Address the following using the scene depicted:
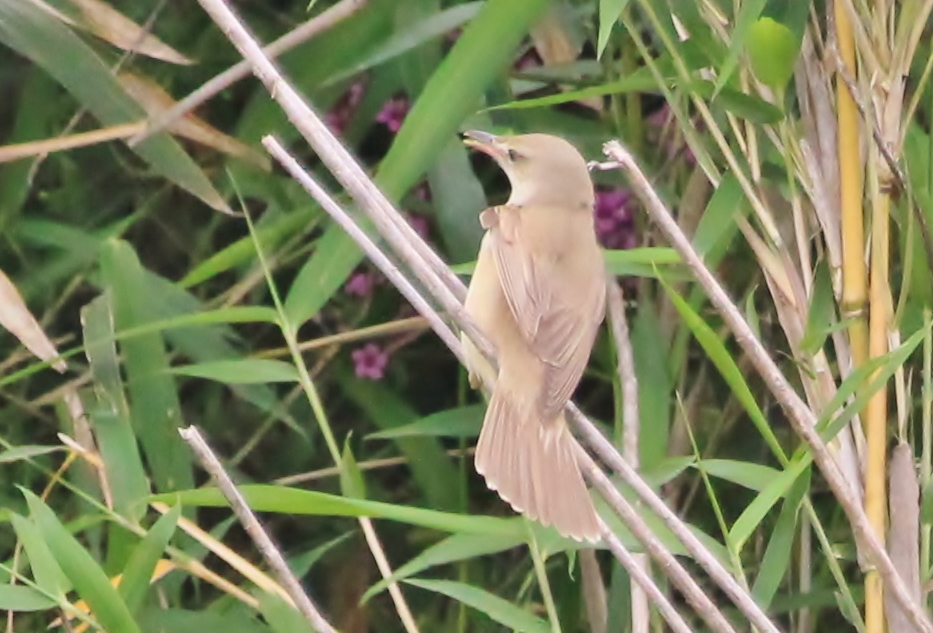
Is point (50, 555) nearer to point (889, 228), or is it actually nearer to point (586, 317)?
point (586, 317)

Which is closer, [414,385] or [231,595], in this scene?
[231,595]

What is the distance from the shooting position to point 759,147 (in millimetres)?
1330

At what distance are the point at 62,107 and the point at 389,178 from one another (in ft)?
1.77

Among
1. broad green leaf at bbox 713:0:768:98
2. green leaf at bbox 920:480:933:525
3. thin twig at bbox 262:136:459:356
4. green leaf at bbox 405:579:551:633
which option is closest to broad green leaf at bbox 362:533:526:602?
green leaf at bbox 405:579:551:633

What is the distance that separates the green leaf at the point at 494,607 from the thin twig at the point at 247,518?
0.12 metres

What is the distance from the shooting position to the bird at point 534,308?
47.8 inches

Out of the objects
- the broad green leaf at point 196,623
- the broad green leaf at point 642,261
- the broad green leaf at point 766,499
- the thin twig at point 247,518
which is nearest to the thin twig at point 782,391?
the broad green leaf at point 766,499

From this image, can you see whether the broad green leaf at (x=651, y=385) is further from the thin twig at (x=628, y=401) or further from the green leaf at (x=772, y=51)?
the green leaf at (x=772, y=51)

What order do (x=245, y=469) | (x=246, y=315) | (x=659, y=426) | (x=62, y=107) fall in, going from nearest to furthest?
(x=246, y=315) → (x=659, y=426) → (x=62, y=107) → (x=245, y=469)

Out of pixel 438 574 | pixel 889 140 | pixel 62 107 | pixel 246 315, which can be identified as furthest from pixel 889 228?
pixel 62 107

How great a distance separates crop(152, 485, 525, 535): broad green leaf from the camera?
3.64ft

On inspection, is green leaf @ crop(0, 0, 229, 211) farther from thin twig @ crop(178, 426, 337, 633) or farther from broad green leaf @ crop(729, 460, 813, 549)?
broad green leaf @ crop(729, 460, 813, 549)

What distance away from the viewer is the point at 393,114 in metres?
1.60

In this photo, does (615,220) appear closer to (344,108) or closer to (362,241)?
(344,108)
